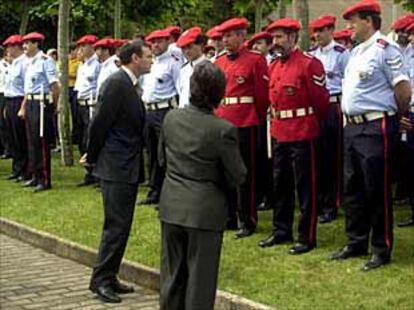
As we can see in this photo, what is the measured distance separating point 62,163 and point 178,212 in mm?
10182

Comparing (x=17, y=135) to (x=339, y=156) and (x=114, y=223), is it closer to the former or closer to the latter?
(x=339, y=156)

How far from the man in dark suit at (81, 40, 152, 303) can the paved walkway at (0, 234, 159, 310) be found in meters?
0.20

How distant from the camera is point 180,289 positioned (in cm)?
600

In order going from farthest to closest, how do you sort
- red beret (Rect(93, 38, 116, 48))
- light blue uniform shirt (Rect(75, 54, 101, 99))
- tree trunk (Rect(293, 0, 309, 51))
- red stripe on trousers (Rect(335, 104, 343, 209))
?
1. light blue uniform shirt (Rect(75, 54, 101, 99))
2. red beret (Rect(93, 38, 116, 48))
3. tree trunk (Rect(293, 0, 309, 51))
4. red stripe on trousers (Rect(335, 104, 343, 209))

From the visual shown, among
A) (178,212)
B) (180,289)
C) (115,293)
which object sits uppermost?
(178,212)

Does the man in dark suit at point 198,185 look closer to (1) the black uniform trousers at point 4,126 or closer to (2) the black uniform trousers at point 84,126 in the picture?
(2) the black uniform trousers at point 84,126

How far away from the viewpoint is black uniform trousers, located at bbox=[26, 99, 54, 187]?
1312 centimetres

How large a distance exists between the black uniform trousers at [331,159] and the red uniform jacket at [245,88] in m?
1.11

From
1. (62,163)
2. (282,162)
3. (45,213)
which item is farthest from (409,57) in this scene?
(62,163)

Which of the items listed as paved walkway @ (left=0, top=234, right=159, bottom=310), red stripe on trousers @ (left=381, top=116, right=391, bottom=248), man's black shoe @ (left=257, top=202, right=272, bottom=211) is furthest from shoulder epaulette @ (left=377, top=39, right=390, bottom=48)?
man's black shoe @ (left=257, top=202, right=272, bottom=211)

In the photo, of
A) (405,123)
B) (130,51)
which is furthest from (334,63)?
(130,51)

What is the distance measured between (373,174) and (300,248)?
1161 mm

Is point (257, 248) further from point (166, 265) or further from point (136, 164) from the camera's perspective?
point (166, 265)

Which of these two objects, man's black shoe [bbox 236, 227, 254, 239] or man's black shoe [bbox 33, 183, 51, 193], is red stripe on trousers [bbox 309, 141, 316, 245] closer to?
man's black shoe [bbox 236, 227, 254, 239]
